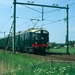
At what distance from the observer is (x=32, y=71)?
10.5 metres

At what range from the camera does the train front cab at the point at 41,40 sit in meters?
32.2

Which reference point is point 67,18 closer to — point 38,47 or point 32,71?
point 38,47

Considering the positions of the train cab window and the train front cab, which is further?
the train cab window

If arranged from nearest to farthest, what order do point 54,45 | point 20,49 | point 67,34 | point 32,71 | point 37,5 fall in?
1. point 32,71
2. point 37,5
3. point 67,34
4. point 20,49
5. point 54,45

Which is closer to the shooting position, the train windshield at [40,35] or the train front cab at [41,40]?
the train front cab at [41,40]

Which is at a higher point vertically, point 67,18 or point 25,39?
point 67,18

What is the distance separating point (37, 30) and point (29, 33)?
1.18 meters

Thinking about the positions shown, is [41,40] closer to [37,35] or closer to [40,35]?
[40,35]

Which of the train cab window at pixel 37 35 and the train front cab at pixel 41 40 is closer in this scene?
the train front cab at pixel 41 40

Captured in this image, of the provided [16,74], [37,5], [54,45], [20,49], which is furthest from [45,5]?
[54,45]

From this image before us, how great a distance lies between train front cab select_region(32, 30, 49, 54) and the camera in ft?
105

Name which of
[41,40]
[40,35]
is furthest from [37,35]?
[41,40]

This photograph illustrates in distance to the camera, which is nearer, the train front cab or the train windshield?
the train front cab

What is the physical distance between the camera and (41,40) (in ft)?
107
